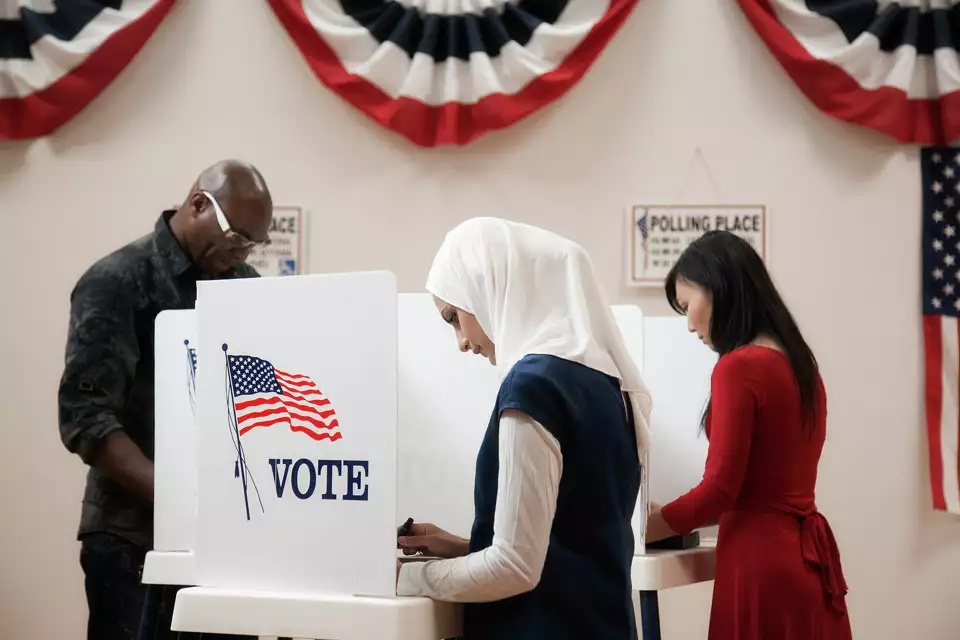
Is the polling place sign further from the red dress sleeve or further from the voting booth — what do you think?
the voting booth

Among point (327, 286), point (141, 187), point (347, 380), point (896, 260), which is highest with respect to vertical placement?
point (141, 187)

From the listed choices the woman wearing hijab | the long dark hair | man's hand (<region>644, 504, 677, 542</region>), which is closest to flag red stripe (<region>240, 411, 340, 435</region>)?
the woman wearing hijab

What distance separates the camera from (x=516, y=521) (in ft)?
4.22

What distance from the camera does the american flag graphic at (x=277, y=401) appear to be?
1330 mm

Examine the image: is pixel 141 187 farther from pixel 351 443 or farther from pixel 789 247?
pixel 351 443

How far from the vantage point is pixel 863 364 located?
134 inches

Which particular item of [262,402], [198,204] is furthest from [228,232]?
[262,402]

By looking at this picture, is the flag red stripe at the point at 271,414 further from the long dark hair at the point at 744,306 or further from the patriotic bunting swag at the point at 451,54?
the patriotic bunting swag at the point at 451,54

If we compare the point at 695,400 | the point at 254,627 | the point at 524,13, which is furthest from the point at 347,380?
the point at 524,13

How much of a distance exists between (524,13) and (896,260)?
159 cm

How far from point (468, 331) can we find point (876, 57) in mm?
2506

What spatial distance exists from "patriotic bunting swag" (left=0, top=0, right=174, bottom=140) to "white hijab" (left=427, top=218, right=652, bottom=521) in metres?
2.55

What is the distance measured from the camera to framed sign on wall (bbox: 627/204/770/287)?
344 centimetres

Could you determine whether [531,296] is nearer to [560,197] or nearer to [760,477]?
[760,477]
